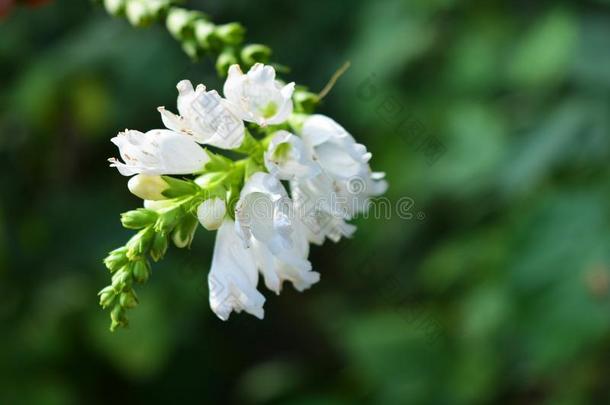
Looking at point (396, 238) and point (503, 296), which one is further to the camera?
point (396, 238)

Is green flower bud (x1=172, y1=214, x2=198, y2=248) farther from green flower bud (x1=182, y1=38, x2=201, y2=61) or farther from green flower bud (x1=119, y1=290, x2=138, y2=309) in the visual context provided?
green flower bud (x1=182, y1=38, x2=201, y2=61)

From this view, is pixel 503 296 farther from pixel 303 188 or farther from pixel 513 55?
pixel 303 188

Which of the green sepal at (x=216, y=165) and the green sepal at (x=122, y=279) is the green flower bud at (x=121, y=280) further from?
the green sepal at (x=216, y=165)

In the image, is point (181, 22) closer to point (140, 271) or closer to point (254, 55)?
point (254, 55)

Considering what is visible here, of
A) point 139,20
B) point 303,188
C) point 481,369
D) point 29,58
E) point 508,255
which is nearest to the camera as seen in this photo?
point 303,188

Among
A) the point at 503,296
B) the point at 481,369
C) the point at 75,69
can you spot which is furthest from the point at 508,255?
the point at 75,69

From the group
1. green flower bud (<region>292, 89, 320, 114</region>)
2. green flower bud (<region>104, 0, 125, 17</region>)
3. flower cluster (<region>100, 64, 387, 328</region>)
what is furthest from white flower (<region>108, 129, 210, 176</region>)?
green flower bud (<region>104, 0, 125, 17</region>)
